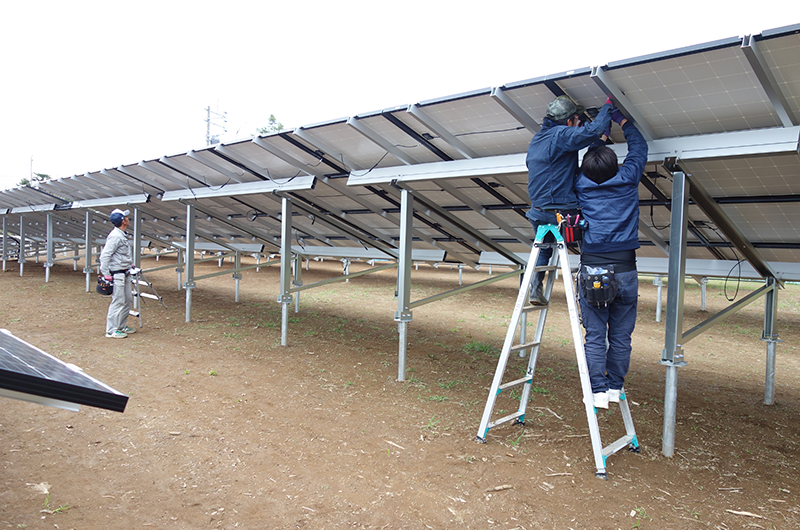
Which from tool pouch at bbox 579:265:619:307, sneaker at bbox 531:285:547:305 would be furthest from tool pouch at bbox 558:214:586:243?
sneaker at bbox 531:285:547:305

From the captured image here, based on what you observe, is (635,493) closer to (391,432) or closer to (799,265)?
(391,432)

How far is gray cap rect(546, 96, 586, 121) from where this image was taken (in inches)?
140

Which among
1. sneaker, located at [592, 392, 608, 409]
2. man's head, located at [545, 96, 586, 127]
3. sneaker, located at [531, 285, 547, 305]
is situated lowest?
sneaker, located at [592, 392, 608, 409]

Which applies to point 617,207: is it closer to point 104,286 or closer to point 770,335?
point 770,335

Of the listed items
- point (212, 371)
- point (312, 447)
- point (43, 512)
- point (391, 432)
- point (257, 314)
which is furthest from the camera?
point (257, 314)

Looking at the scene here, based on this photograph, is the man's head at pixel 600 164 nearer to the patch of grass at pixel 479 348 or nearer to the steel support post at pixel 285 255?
the patch of grass at pixel 479 348

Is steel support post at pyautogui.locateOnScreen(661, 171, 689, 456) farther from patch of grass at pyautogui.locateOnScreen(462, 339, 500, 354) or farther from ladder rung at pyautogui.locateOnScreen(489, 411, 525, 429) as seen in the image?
patch of grass at pyautogui.locateOnScreen(462, 339, 500, 354)

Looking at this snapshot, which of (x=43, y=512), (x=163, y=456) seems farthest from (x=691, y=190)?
(x=43, y=512)

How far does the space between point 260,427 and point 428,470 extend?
5.42 ft

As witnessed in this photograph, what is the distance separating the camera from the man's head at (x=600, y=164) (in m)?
3.37

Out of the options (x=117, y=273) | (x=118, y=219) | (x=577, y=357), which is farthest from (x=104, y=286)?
(x=577, y=357)

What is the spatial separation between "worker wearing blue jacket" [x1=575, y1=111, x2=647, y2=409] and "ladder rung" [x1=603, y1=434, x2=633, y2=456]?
1.05 ft

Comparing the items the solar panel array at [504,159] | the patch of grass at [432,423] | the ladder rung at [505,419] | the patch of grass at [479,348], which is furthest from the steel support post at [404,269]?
the patch of grass at [479,348]

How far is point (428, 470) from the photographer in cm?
339
